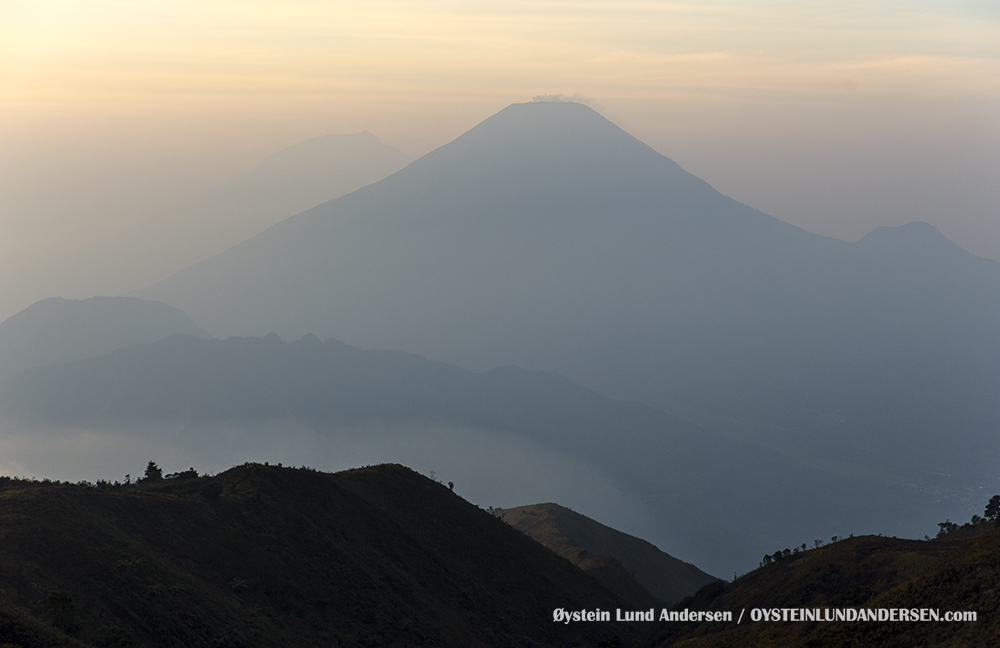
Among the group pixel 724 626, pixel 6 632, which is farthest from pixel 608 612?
pixel 6 632

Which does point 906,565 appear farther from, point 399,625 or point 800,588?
point 399,625

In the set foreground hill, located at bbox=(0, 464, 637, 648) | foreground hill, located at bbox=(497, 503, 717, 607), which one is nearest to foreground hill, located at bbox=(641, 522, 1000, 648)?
foreground hill, located at bbox=(0, 464, 637, 648)

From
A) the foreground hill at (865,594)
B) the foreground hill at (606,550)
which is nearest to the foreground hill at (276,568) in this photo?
the foreground hill at (865,594)

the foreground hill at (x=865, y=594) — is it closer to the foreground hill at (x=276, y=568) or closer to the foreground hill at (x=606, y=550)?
the foreground hill at (x=276, y=568)

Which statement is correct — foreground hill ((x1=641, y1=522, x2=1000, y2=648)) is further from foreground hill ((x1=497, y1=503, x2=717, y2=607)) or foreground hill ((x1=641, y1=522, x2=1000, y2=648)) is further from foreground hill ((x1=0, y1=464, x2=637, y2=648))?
foreground hill ((x1=497, y1=503, x2=717, y2=607))

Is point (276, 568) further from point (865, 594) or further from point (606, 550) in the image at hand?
point (606, 550)

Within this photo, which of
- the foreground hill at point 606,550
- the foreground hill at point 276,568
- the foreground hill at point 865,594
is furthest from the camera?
the foreground hill at point 606,550

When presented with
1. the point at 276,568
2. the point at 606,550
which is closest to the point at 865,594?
the point at 276,568
